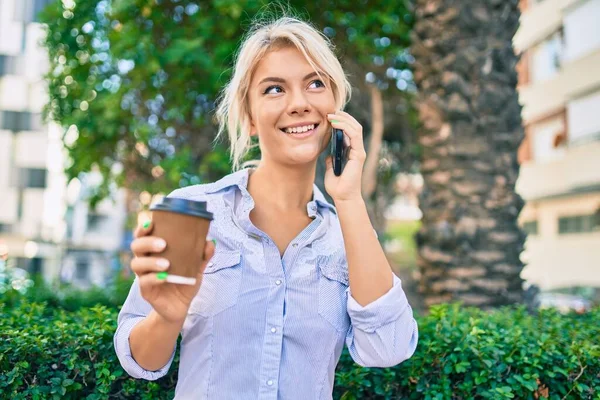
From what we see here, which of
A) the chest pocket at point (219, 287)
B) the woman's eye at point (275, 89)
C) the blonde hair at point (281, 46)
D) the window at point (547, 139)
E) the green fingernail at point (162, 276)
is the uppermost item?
the window at point (547, 139)

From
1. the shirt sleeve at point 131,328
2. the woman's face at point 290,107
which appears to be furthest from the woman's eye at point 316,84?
the shirt sleeve at point 131,328

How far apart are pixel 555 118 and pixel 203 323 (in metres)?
23.0

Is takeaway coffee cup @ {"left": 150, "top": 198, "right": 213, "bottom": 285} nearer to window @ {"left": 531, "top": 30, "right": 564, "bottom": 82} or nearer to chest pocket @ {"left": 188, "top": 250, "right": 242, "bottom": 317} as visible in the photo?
chest pocket @ {"left": 188, "top": 250, "right": 242, "bottom": 317}

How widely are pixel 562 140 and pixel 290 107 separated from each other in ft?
72.3

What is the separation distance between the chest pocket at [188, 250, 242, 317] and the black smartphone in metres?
0.41

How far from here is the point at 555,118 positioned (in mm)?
22422

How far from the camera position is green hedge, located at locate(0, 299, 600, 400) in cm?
221

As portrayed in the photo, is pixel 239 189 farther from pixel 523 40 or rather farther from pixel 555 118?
pixel 523 40

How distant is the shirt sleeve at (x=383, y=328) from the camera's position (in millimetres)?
1773

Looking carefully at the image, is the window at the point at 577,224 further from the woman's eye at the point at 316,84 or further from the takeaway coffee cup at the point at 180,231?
the takeaway coffee cup at the point at 180,231

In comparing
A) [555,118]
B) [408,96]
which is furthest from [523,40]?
[408,96]

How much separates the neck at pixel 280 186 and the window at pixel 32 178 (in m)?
31.7

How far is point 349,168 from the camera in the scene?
1.86 meters

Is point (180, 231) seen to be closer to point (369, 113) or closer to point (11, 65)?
point (369, 113)
